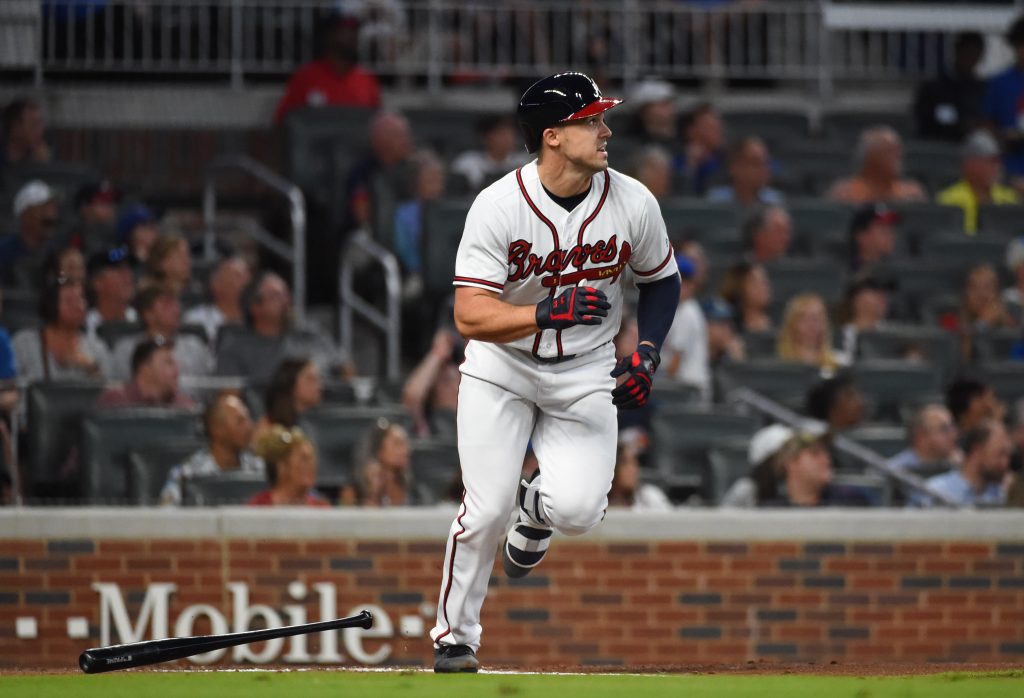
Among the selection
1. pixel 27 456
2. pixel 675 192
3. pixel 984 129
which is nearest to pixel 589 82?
pixel 27 456

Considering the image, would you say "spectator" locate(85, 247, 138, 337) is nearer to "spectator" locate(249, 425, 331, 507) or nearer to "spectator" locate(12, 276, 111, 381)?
"spectator" locate(12, 276, 111, 381)

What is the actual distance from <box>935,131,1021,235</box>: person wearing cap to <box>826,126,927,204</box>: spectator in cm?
31

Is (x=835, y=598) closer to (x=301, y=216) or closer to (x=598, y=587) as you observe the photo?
(x=598, y=587)

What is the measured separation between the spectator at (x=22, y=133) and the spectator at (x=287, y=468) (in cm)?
409

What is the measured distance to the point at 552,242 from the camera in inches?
210

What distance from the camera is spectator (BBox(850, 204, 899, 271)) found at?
1071cm

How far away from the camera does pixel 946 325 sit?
10.5 meters

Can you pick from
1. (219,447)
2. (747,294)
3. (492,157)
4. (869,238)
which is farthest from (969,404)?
(219,447)

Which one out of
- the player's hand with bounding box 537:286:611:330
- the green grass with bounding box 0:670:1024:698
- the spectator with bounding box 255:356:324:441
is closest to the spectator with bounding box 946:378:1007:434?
the spectator with bounding box 255:356:324:441

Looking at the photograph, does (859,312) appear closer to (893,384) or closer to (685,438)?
(893,384)

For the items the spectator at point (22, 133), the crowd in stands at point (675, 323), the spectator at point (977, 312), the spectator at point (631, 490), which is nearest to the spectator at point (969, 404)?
the crowd in stands at point (675, 323)

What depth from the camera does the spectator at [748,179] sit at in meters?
10.9

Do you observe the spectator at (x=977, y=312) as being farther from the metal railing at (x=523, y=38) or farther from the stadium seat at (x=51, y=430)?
the stadium seat at (x=51, y=430)

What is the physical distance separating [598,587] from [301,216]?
146 inches
